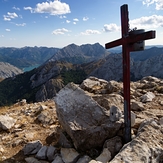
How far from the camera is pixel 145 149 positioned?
4.99 metres

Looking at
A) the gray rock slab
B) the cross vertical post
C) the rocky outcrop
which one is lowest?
the rocky outcrop

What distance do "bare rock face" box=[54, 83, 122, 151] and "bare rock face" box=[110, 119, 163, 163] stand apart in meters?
1.39

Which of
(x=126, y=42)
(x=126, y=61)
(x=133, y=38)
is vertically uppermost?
(x=133, y=38)

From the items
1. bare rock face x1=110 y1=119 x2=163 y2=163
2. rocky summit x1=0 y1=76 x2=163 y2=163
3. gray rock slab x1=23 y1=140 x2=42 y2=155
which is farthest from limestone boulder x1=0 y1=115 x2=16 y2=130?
bare rock face x1=110 y1=119 x2=163 y2=163

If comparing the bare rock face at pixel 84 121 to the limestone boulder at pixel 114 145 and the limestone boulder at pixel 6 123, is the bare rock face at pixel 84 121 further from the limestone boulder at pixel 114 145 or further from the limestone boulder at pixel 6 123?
the limestone boulder at pixel 6 123

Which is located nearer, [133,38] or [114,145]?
[133,38]

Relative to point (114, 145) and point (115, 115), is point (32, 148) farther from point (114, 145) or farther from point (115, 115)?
point (115, 115)

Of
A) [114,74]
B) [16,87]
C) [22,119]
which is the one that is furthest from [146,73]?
[22,119]

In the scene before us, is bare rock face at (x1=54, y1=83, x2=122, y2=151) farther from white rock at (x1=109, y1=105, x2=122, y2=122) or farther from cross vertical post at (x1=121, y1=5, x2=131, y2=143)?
cross vertical post at (x1=121, y1=5, x2=131, y2=143)

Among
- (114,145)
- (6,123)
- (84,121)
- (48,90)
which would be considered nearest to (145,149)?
(114,145)

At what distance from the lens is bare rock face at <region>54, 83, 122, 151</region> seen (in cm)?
667

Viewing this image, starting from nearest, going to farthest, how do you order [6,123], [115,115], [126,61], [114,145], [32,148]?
[126,61] → [114,145] → [115,115] → [32,148] → [6,123]

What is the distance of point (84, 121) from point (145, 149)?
108 inches

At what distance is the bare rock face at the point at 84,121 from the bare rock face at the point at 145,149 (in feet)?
4.56
